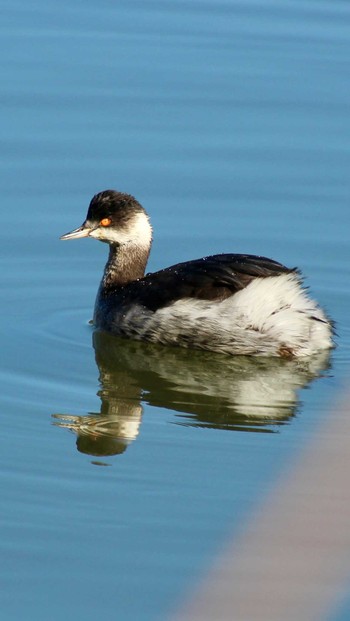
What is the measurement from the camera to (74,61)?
1143cm

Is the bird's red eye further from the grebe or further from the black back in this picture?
the black back

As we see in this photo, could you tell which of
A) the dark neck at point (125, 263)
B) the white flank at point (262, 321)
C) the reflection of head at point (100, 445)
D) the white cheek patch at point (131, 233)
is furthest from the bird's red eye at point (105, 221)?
the reflection of head at point (100, 445)

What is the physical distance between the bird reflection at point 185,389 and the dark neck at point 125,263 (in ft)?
1.58

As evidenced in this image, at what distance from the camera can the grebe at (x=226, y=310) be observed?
768cm

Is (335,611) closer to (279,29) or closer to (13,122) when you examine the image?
(13,122)

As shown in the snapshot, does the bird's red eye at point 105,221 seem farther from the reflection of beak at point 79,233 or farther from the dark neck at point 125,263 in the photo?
the dark neck at point 125,263

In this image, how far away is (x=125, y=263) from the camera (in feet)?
28.4

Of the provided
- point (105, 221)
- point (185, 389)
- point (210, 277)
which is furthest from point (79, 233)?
point (185, 389)

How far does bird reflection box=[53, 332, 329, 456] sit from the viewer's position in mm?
6824

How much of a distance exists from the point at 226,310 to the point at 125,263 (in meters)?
1.06

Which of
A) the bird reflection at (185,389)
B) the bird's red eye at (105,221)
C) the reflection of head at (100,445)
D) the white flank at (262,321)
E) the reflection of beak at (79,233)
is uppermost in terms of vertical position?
the bird's red eye at (105,221)

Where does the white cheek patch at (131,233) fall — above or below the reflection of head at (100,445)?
above

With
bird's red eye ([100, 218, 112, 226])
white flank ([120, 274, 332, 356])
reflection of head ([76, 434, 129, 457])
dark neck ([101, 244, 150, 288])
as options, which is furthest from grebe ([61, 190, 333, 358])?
reflection of head ([76, 434, 129, 457])

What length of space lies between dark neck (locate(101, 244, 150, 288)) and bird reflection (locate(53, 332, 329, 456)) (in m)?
0.48
